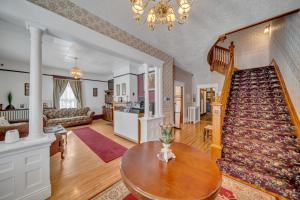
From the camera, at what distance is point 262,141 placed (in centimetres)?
260

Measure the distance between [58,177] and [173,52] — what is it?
4.51 metres

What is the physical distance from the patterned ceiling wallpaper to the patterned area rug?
264 centimetres

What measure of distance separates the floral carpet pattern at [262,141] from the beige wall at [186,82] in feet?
9.02

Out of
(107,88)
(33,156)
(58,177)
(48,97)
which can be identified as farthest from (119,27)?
(107,88)

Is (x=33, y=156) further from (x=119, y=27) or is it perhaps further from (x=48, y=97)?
(x=48, y=97)

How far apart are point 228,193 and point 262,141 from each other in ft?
4.88

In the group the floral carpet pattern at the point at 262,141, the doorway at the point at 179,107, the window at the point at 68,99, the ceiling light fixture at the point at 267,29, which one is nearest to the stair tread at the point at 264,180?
the floral carpet pattern at the point at 262,141

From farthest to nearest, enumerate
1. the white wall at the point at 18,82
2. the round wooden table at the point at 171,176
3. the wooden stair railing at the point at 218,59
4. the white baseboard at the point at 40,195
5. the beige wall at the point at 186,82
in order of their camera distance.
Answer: the beige wall at the point at 186,82, the white wall at the point at 18,82, the wooden stair railing at the point at 218,59, the white baseboard at the point at 40,195, the round wooden table at the point at 171,176

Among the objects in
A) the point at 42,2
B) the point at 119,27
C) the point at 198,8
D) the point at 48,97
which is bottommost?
the point at 48,97

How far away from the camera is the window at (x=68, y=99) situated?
7.25 meters

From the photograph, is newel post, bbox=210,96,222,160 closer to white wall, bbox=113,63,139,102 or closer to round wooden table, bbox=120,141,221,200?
round wooden table, bbox=120,141,221,200

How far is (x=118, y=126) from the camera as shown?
4.72 metres

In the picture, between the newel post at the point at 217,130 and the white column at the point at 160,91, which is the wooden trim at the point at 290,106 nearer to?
the newel post at the point at 217,130

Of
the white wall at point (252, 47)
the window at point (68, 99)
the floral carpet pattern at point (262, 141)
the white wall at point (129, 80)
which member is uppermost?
the white wall at point (252, 47)
